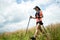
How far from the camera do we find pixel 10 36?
9.05m

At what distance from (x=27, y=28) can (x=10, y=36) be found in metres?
0.51

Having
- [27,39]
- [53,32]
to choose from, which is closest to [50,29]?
[53,32]

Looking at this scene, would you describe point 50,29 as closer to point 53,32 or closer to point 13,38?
point 53,32

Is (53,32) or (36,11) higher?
(36,11)

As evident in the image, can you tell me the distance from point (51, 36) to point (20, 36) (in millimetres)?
823

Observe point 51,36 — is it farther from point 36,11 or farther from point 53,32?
point 36,11

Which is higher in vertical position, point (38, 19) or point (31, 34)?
point (38, 19)

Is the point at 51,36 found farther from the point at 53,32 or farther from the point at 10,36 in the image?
the point at 10,36

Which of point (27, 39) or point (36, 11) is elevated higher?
point (36, 11)

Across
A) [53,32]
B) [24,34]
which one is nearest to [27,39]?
[24,34]

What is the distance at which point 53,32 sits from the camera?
8945 millimetres

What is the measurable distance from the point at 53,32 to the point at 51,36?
14cm

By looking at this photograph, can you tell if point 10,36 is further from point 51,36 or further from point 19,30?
point 51,36

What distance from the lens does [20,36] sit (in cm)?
898
